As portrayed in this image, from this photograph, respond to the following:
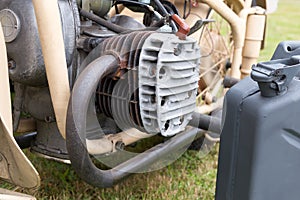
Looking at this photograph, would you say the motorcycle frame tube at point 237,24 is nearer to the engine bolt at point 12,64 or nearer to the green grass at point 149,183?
the green grass at point 149,183

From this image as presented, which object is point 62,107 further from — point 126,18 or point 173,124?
point 126,18

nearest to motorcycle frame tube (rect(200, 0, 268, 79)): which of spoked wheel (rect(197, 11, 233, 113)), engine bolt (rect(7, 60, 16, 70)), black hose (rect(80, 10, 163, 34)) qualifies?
spoked wheel (rect(197, 11, 233, 113))

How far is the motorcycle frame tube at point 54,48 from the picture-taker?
118 cm

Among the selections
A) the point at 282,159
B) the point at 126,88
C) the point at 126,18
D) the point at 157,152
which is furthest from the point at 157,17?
the point at 282,159

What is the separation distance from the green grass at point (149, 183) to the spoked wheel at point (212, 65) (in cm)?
29

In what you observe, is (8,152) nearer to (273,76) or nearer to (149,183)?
(273,76)

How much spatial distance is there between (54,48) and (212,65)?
3.83ft

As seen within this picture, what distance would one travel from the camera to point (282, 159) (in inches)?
43.9

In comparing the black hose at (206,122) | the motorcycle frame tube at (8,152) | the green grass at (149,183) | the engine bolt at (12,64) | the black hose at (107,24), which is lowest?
the green grass at (149,183)

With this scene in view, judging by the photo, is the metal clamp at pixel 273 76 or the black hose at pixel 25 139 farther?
the black hose at pixel 25 139

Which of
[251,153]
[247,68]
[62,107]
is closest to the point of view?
[251,153]

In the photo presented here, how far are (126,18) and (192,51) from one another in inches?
13.8

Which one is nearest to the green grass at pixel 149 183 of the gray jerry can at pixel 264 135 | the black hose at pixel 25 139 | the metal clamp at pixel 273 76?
the black hose at pixel 25 139

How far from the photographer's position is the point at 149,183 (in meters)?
1.96
